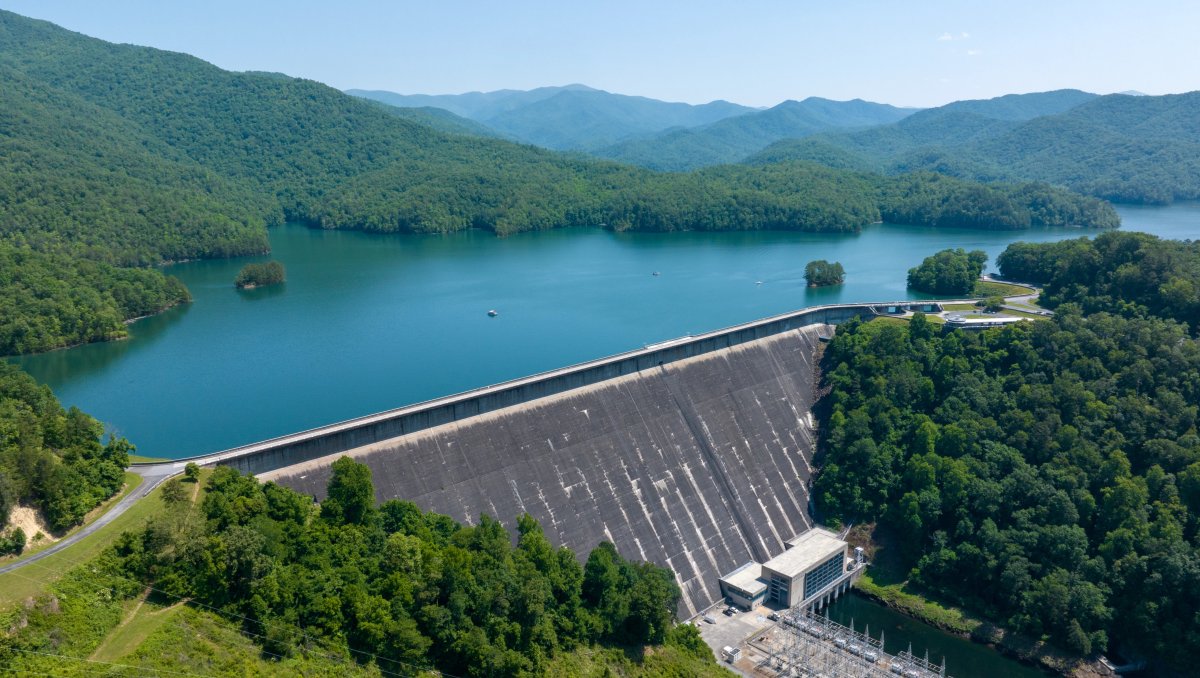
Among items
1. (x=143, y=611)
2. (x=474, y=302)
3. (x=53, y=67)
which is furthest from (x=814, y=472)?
(x=53, y=67)

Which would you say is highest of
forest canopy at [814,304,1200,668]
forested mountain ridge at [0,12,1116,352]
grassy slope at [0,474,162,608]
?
forested mountain ridge at [0,12,1116,352]

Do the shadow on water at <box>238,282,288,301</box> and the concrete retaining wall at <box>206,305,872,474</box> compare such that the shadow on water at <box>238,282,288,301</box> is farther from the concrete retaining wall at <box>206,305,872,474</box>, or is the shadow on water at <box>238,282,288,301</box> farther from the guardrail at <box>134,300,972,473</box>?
the concrete retaining wall at <box>206,305,872,474</box>

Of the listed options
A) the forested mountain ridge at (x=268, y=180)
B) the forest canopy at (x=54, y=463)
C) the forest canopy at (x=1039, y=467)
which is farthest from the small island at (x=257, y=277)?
the forest canopy at (x=1039, y=467)

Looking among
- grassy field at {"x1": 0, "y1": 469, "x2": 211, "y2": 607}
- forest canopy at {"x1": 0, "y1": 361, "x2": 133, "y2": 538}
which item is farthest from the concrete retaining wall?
grassy field at {"x1": 0, "y1": 469, "x2": 211, "y2": 607}

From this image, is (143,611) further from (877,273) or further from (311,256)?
(311,256)

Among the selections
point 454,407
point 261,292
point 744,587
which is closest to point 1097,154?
point 261,292

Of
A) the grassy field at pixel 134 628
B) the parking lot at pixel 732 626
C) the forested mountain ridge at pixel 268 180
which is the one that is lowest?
the parking lot at pixel 732 626

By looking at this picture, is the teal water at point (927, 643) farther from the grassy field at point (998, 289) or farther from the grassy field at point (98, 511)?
the grassy field at point (998, 289)
